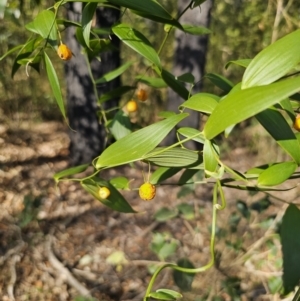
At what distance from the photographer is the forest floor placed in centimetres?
149

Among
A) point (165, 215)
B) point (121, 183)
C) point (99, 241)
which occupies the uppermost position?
point (121, 183)

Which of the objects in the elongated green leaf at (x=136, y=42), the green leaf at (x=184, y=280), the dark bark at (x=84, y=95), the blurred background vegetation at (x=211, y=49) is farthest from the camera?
the blurred background vegetation at (x=211, y=49)

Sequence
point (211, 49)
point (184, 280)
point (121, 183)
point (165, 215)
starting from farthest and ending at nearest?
point (211, 49), point (165, 215), point (184, 280), point (121, 183)

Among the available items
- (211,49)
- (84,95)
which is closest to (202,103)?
(84,95)

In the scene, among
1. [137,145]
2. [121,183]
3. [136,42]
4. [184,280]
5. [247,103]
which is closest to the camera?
[247,103]

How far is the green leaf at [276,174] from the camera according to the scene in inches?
18.0

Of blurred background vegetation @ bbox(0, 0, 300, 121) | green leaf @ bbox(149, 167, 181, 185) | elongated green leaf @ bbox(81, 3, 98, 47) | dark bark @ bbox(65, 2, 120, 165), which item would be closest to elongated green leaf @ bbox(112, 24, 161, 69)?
elongated green leaf @ bbox(81, 3, 98, 47)

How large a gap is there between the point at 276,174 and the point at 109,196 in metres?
0.24

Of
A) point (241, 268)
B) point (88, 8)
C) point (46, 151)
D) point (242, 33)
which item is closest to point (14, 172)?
point (46, 151)

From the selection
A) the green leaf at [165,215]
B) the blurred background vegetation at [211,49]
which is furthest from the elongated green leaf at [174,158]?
the blurred background vegetation at [211,49]

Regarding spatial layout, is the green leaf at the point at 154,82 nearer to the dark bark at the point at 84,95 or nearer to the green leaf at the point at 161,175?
the green leaf at the point at 161,175

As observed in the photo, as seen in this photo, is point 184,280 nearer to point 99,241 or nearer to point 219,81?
point 219,81

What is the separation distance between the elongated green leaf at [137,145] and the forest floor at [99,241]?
0.90 m

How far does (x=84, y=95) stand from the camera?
251 centimetres
